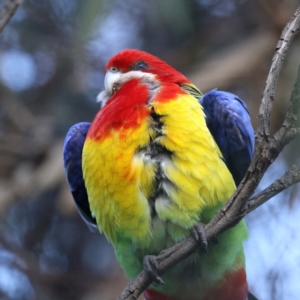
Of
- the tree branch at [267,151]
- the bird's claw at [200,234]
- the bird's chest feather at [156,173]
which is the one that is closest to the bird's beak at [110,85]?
the bird's chest feather at [156,173]

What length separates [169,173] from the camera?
10.00ft

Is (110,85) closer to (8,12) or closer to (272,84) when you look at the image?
(8,12)

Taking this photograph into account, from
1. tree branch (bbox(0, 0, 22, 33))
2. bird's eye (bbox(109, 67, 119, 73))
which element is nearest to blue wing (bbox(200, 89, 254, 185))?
bird's eye (bbox(109, 67, 119, 73))

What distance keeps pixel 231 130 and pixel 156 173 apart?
591mm

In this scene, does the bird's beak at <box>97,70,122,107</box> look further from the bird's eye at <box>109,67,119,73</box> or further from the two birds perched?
the two birds perched

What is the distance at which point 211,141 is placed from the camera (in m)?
3.22

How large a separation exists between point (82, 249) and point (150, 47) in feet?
7.36

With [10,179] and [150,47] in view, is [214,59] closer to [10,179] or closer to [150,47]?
[150,47]

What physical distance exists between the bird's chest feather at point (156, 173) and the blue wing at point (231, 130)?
192mm

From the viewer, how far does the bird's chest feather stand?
3055 mm

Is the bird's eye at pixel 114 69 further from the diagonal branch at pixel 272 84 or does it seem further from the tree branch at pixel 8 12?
the diagonal branch at pixel 272 84

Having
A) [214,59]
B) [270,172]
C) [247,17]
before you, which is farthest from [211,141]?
[247,17]

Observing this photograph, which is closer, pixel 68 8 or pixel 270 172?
pixel 270 172

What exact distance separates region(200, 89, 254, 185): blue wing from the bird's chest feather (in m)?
0.19
